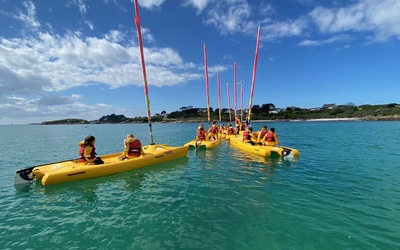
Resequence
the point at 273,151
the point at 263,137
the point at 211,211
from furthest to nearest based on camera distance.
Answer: the point at 263,137
the point at 273,151
the point at 211,211

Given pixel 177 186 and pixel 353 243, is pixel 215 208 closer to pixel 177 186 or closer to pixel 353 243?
pixel 177 186

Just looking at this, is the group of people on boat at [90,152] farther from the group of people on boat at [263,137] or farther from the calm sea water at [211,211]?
the group of people on boat at [263,137]

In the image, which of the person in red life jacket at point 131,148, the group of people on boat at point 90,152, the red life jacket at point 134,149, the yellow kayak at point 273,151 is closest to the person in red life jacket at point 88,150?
the group of people on boat at point 90,152

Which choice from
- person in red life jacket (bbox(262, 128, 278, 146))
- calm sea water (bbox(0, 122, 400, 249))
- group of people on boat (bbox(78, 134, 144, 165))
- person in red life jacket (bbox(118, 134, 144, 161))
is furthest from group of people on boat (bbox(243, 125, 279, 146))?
group of people on boat (bbox(78, 134, 144, 165))

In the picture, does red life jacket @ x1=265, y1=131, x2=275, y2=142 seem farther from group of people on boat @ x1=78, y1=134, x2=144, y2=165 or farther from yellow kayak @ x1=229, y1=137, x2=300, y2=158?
group of people on boat @ x1=78, y1=134, x2=144, y2=165

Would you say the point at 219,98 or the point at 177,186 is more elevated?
the point at 219,98

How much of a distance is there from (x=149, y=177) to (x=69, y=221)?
529 cm

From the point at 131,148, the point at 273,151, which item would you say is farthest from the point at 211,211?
the point at 273,151

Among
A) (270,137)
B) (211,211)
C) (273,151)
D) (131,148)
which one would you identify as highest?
(131,148)

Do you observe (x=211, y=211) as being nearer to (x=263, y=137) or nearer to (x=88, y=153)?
(x=88, y=153)

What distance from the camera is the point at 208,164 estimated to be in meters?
15.4

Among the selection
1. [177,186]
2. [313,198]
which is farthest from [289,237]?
[177,186]

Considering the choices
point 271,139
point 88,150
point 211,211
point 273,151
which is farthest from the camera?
point 271,139

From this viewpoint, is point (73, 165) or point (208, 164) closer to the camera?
point (73, 165)
